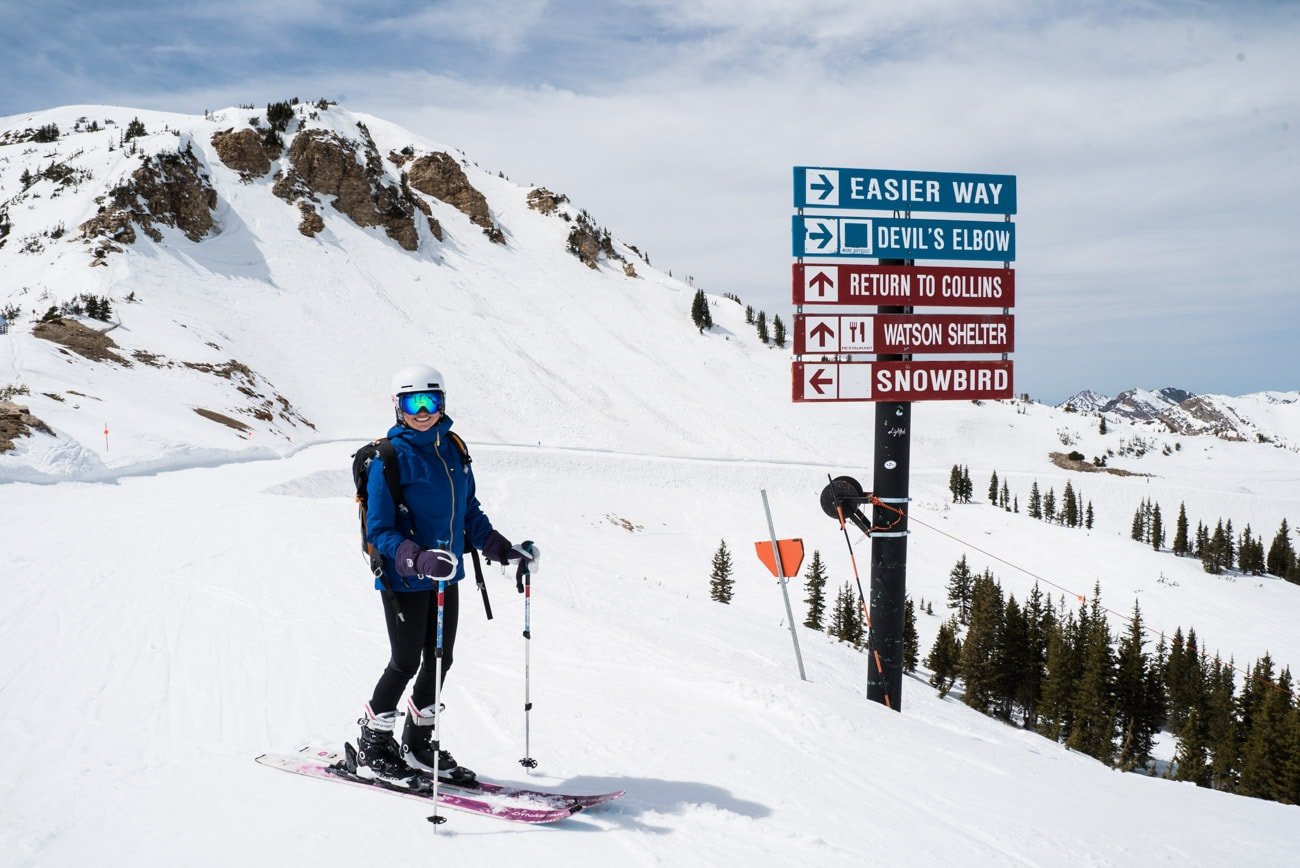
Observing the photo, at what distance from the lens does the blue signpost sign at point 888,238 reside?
9648 millimetres

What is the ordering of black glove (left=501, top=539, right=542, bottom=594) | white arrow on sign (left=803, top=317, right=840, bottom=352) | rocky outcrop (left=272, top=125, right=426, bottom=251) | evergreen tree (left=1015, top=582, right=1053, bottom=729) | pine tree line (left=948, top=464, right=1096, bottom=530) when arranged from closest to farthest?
black glove (left=501, top=539, right=542, bottom=594), white arrow on sign (left=803, top=317, right=840, bottom=352), evergreen tree (left=1015, top=582, right=1053, bottom=729), pine tree line (left=948, top=464, right=1096, bottom=530), rocky outcrop (left=272, top=125, right=426, bottom=251)

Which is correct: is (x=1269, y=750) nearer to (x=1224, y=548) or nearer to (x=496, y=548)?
(x=496, y=548)

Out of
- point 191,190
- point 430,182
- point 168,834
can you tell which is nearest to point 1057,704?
point 168,834

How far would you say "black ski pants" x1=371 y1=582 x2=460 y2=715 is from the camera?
4766mm

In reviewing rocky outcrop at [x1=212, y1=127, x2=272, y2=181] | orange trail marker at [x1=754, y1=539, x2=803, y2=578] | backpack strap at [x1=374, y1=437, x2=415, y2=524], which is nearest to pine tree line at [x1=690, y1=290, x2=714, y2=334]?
rocky outcrop at [x1=212, y1=127, x2=272, y2=181]

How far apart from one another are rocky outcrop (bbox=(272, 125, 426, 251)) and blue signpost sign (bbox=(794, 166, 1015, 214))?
8857 cm

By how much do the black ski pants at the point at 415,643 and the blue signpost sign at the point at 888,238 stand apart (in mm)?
6677

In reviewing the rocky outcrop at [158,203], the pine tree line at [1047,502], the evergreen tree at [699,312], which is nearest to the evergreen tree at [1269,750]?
the pine tree line at [1047,502]

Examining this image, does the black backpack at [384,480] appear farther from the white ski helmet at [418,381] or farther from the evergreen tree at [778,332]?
the evergreen tree at [778,332]

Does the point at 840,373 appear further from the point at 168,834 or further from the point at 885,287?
the point at 168,834

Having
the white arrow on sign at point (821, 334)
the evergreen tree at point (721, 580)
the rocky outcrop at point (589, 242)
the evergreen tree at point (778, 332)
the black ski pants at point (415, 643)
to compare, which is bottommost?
the evergreen tree at point (721, 580)

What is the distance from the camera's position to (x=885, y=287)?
981 centimetres

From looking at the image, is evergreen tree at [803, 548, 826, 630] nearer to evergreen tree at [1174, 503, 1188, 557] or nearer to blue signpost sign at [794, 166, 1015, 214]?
blue signpost sign at [794, 166, 1015, 214]

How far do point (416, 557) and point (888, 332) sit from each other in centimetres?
739
